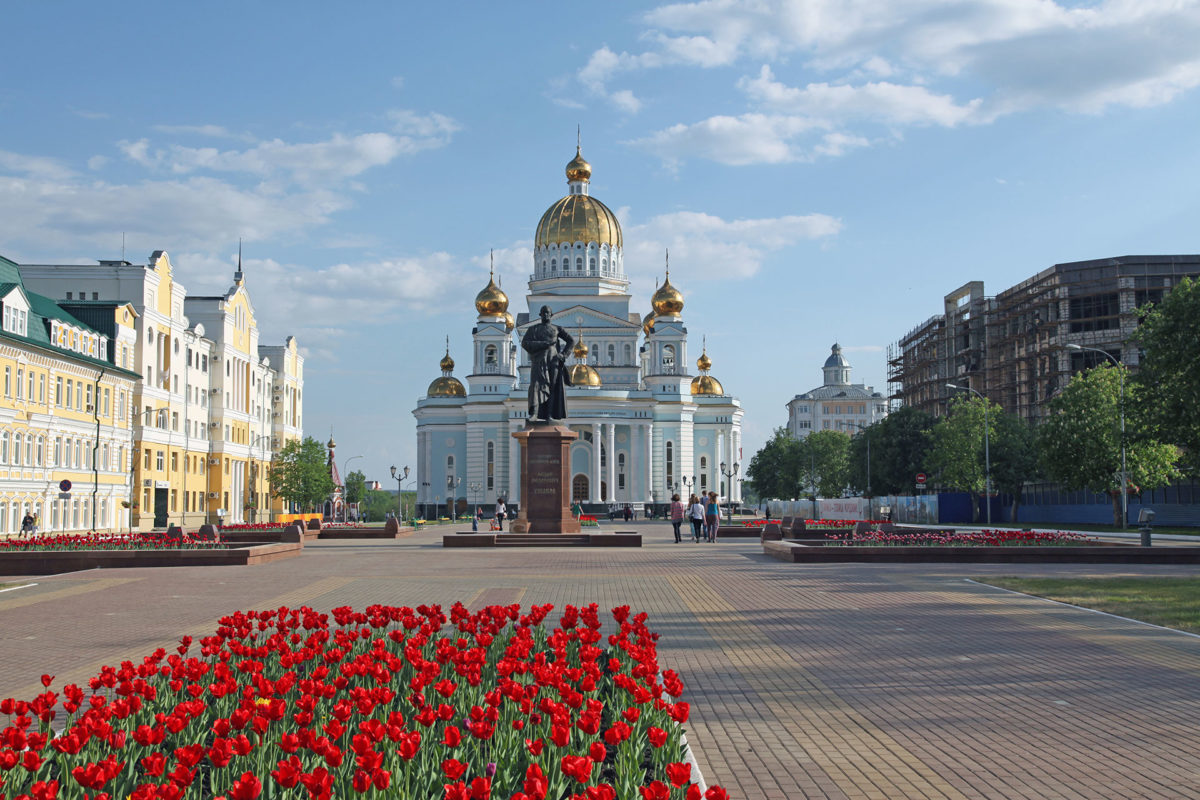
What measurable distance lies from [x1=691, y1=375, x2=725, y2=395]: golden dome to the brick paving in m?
93.5

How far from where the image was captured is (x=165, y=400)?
6450cm

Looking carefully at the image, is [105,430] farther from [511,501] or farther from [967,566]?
[511,501]

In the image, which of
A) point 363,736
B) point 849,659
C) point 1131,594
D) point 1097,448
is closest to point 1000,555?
point 1131,594

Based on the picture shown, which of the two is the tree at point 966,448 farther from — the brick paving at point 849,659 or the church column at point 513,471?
the brick paving at point 849,659

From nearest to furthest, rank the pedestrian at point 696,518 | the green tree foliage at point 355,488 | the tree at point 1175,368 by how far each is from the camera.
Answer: the tree at point 1175,368 < the pedestrian at point 696,518 < the green tree foliage at point 355,488

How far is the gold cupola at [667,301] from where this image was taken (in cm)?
11569

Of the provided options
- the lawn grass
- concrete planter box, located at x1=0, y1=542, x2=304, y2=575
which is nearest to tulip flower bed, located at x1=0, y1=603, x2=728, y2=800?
the lawn grass

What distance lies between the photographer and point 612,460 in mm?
106438

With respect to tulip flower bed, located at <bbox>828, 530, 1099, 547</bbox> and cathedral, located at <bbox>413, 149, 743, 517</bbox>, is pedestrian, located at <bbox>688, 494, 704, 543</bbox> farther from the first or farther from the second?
cathedral, located at <bbox>413, 149, 743, 517</bbox>

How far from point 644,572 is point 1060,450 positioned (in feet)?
129

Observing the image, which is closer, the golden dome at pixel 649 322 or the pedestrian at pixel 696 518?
the pedestrian at pixel 696 518

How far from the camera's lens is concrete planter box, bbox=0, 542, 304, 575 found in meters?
27.5

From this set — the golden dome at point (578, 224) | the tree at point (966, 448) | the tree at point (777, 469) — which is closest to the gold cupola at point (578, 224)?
the golden dome at point (578, 224)

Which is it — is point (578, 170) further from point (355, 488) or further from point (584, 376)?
point (355, 488)
